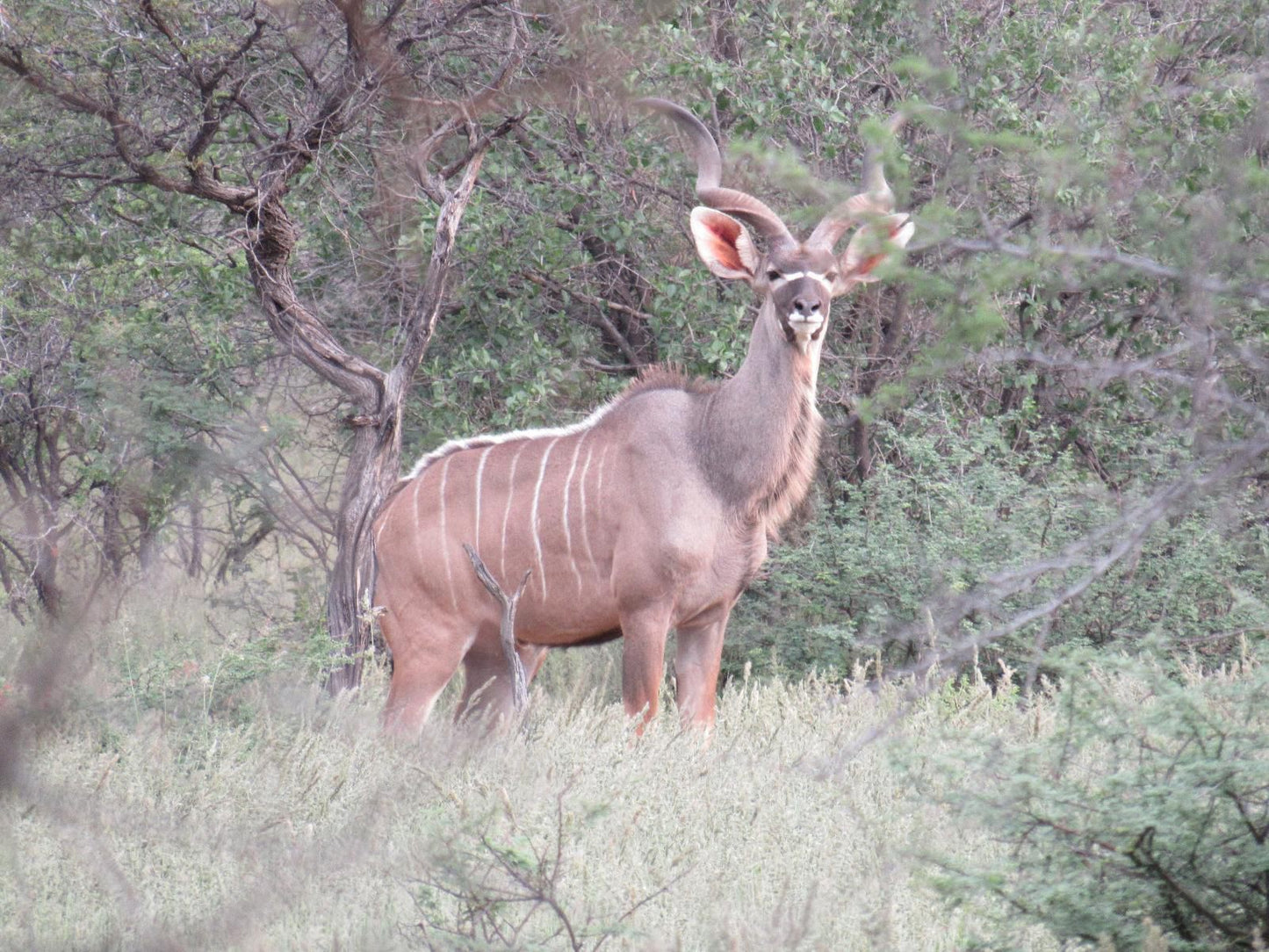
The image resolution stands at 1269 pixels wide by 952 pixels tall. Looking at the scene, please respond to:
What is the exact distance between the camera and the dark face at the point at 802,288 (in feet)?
15.8

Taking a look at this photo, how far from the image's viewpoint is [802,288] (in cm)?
485

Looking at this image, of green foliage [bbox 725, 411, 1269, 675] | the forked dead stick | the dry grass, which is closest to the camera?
the dry grass

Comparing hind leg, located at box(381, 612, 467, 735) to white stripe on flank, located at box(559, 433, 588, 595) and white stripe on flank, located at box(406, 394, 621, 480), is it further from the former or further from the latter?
white stripe on flank, located at box(406, 394, 621, 480)

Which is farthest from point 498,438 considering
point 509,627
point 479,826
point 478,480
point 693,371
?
point 479,826

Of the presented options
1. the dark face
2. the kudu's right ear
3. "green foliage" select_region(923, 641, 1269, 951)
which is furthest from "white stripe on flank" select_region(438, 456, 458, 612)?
"green foliage" select_region(923, 641, 1269, 951)

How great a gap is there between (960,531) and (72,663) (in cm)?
498

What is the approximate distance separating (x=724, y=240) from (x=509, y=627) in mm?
1506

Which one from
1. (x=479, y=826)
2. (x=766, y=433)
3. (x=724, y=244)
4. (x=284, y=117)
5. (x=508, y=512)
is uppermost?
(x=284, y=117)

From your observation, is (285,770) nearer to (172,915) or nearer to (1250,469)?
(172,915)

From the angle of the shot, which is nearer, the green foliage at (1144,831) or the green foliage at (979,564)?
the green foliage at (1144,831)

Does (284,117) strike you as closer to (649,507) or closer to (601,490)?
(601,490)

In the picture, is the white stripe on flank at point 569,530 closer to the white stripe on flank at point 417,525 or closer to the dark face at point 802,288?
the white stripe on flank at point 417,525

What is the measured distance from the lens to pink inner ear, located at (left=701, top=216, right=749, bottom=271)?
16.9 feet

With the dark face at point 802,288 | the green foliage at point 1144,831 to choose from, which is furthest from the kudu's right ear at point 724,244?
the green foliage at point 1144,831
